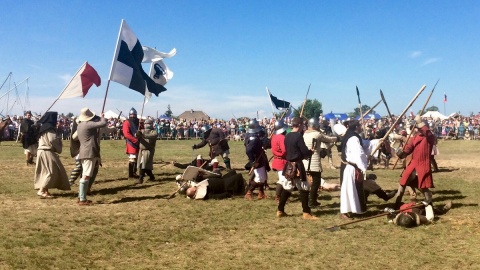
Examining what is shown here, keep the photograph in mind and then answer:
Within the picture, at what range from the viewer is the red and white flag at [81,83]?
11.5 meters

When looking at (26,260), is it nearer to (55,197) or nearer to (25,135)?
(55,197)

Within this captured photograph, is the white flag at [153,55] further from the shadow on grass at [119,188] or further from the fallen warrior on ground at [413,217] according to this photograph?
the fallen warrior on ground at [413,217]

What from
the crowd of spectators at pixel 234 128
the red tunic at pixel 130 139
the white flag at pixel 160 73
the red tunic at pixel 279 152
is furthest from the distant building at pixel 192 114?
the red tunic at pixel 279 152

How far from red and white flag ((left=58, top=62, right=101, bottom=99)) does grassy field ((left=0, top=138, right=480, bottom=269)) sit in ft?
8.86

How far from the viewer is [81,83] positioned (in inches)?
463

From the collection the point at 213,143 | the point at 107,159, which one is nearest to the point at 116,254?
the point at 213,143

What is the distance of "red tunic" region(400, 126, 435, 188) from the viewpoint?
27.4 feet

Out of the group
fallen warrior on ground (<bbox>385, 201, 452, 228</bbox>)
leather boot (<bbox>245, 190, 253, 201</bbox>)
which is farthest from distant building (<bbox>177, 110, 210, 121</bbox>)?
fallen warrior on ground (<bbox>385, 201, 452, 228</bbox>)

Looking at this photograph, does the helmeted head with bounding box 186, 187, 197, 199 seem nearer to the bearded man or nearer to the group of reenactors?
the group of reenactors

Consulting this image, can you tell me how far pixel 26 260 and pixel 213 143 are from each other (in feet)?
24.6

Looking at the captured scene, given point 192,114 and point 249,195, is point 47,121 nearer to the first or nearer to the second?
point 249,195

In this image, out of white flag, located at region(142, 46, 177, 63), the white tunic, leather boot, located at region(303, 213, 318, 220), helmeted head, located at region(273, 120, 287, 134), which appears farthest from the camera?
white flag, located at region(142, 46, 177, 63)

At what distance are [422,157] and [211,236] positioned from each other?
441cm

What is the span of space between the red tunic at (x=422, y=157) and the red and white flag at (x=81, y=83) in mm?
8250
